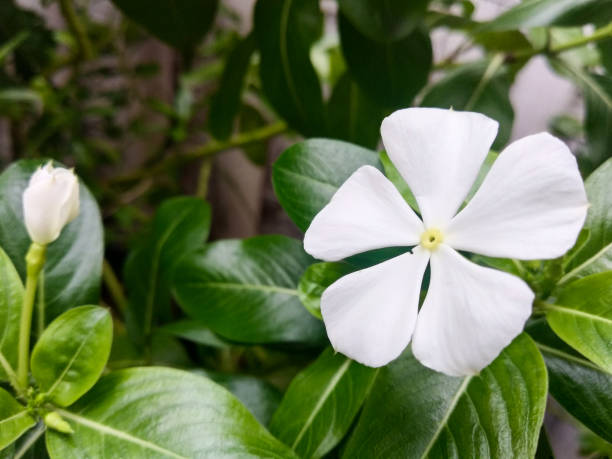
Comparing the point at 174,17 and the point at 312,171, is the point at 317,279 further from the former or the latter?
the point at 174,17

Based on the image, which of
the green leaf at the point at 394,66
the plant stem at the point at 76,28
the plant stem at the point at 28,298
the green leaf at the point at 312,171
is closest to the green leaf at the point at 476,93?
the green leaf at the point at 394,66

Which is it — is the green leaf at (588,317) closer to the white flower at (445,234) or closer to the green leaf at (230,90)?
the white flower at (445,234)

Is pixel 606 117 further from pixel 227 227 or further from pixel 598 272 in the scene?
pixel 227 227

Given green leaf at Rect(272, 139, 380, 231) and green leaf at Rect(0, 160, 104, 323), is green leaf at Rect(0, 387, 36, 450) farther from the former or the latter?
green leaf at Rect(272, 139, 380, 231)

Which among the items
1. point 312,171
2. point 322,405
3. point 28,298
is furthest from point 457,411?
point 28,298

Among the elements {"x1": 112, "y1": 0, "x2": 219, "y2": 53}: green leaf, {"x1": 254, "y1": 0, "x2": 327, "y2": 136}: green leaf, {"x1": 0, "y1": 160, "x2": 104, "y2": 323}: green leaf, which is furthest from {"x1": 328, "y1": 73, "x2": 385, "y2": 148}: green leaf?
{"x1": 0, "y1": 160, "x2": 104, "y2": 323}: green leaf

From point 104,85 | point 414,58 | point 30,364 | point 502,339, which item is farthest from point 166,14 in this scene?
point 104,85
